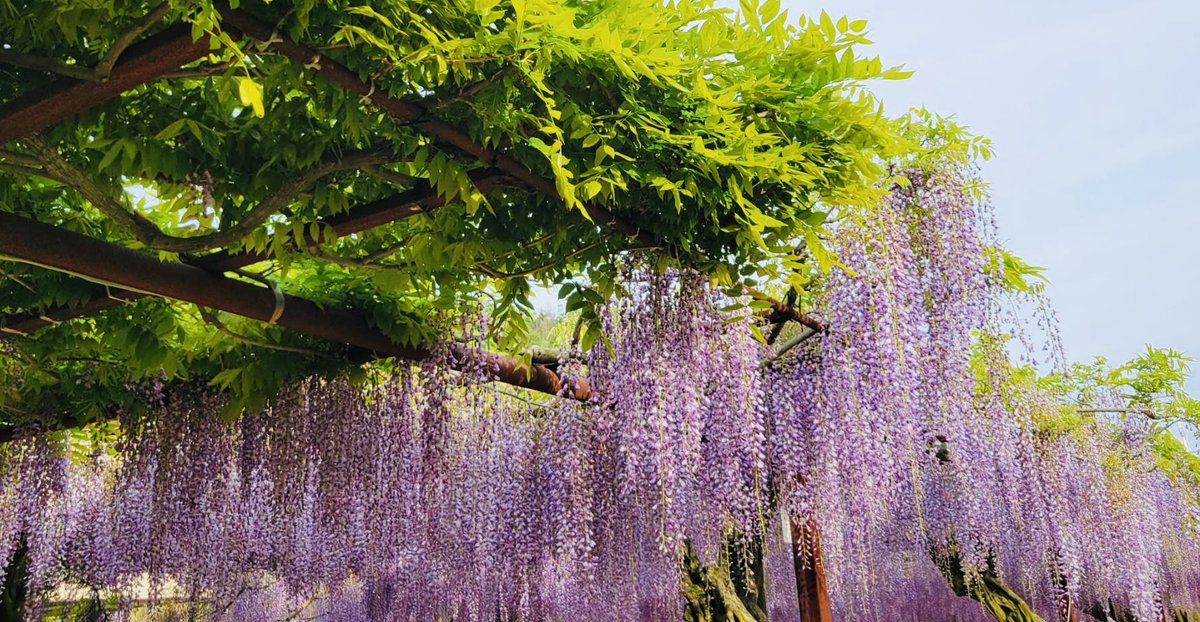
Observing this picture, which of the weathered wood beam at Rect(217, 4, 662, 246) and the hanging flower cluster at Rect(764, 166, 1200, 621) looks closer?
the weathered wood beam at Rect(217, 4, 662, 246)

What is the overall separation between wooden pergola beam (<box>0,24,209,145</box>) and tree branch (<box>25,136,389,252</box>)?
0.17m

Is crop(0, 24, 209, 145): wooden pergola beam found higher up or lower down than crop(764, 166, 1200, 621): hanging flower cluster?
higher up

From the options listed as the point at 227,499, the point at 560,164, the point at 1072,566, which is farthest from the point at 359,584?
the point at 560,164

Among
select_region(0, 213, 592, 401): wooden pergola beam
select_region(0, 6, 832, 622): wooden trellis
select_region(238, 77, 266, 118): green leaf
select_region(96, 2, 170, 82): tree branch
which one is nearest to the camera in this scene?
select_region(238, 77, 266, 118): green leaf

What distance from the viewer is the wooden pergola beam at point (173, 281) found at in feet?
9.12

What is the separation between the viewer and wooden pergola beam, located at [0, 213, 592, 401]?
2.78 m

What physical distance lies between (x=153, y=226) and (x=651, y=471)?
87.5 inches

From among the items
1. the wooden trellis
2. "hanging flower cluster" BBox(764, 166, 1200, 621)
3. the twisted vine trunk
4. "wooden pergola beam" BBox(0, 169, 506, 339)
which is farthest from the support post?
the twisted vine trunk

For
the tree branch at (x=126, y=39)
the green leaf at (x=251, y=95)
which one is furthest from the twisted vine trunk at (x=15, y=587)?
the green leaf at (x=251, y=95)

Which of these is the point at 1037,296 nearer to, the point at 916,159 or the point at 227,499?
the point at 916,159

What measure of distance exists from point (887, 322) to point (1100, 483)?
427 centimetres

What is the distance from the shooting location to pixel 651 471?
3873mm

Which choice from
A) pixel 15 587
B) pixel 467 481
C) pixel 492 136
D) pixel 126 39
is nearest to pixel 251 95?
pixel 126 39

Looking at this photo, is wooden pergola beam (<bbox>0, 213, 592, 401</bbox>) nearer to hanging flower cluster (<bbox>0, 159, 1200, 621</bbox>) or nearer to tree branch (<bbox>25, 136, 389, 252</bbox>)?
tree branch (<bbox>25, 136, 389, 252</bbox>)
